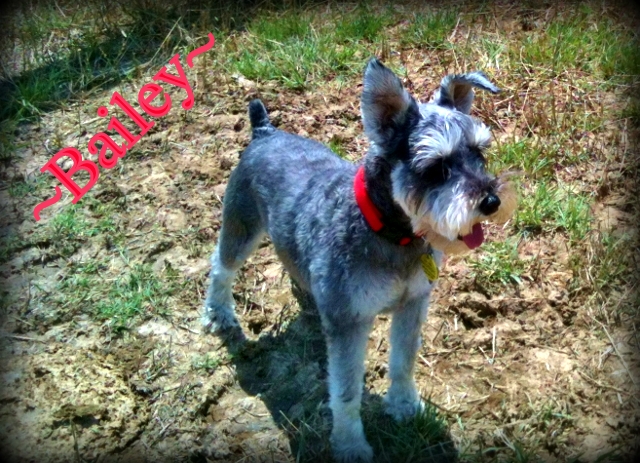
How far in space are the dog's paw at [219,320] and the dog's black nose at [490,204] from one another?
239 cm

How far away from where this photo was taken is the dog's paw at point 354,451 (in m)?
4.04

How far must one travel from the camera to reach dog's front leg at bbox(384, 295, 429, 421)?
4078 millimetres

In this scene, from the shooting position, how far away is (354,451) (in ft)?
13.3

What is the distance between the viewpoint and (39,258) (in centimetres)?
573

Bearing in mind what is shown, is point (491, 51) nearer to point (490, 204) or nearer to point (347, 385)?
point (490, 204)

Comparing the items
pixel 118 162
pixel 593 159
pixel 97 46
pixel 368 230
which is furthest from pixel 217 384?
pixel 97 46

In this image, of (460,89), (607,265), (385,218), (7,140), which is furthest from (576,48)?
(7,140)

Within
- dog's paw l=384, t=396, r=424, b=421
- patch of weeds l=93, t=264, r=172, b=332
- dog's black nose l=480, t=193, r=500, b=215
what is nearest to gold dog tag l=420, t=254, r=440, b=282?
dog's black nose l=480, t=193, r=500, b=215

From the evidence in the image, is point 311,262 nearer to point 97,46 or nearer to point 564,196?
point 564,196

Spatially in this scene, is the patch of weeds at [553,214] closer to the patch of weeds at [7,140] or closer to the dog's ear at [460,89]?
the dog's ear at [460,89]

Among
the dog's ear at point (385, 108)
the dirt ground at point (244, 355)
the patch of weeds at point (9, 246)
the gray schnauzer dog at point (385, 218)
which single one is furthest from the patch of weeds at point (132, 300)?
the dog's ear at point (385, 108)

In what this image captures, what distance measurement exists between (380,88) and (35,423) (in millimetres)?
3027

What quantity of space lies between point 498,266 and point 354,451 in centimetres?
179

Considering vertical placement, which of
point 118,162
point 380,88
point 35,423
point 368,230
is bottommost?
point 35,423
